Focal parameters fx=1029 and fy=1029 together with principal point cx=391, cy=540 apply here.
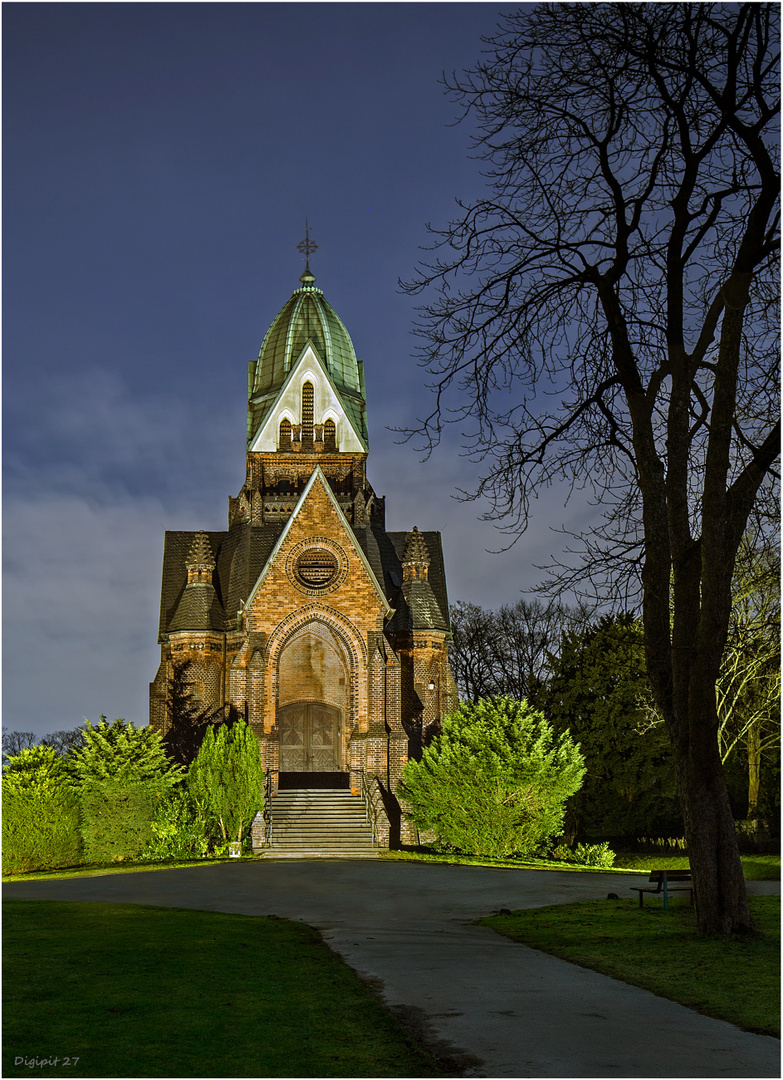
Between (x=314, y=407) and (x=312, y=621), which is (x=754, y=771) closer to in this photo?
(x=312, y=621)

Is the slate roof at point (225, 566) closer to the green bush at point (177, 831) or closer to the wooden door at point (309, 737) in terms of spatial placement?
the wooden door at point (309, 737)

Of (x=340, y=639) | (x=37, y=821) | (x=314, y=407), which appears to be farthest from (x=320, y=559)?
(x=37, y=821)

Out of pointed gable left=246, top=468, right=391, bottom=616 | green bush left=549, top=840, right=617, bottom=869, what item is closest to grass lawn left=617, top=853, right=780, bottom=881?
green bush left=549, top=840, right=617, bottom=869

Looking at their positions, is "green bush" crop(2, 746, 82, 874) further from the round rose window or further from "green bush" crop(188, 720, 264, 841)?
the round rose window

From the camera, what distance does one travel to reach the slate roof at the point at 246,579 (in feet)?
120

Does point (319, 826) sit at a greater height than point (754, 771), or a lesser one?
lesser

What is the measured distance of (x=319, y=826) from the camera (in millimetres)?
30203

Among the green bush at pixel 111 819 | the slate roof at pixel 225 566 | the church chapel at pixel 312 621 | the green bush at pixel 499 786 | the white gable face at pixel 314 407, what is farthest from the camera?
the white gable face at pixel 314 407

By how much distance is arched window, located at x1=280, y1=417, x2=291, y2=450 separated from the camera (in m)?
44.5

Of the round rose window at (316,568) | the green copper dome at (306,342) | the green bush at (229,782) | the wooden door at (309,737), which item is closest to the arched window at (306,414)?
the green copper dome at (306,342)

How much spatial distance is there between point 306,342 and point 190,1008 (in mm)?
39668

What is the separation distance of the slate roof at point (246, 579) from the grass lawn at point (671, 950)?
2128 cm

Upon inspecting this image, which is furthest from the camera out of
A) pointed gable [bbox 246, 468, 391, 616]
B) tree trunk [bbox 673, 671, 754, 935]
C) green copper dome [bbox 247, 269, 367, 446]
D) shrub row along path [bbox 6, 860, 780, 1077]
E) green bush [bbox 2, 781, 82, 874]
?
green copper dome [bbox 247, 269, 367, 446]

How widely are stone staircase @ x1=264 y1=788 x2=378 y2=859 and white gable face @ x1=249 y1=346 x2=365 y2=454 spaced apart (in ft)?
55.5
